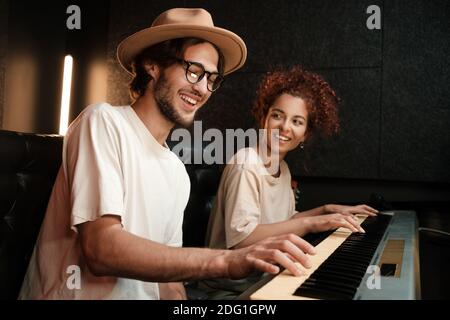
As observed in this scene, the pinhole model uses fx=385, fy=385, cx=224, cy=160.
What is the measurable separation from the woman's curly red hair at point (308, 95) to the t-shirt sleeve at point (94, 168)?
771 mm

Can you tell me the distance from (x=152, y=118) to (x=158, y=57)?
0.16 metres

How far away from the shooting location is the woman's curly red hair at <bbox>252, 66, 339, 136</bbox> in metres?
1.33

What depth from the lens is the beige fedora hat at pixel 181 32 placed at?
86 cm

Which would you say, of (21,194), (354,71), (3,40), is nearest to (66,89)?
(3,40)

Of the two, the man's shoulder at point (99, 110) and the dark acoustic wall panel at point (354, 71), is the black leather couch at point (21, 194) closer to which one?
the man's shoulder at point (99, 110)

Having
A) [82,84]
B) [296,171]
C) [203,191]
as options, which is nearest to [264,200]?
[203,191]

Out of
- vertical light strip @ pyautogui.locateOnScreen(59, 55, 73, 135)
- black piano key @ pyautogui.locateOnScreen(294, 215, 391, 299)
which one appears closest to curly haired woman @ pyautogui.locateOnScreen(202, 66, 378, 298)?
black piano key @ pyautogui.locateOnScreen(294, 215, 391, 299)

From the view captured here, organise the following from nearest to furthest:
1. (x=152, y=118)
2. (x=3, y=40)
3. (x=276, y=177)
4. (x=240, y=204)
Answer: (x=152, y=118)
(x=240, y=204)
(x=276, y=177)
(x=3, y=40)

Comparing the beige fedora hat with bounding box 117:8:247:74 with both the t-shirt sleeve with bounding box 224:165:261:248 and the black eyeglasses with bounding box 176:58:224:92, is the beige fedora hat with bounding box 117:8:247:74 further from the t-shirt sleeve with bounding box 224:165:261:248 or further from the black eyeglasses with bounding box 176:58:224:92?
the t-shirt sleeve with bounding box 224:165:261:248

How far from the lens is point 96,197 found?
620mm

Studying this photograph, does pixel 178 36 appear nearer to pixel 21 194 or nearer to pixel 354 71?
pixel 21 194

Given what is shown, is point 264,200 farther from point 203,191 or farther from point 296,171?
point 296,171

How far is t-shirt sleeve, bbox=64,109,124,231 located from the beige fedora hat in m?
0.28

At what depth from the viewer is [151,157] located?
80 centimetres
